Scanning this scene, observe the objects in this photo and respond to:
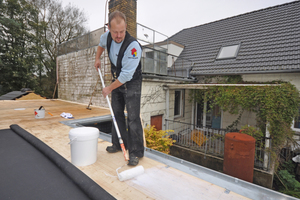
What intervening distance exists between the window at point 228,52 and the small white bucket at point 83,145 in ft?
24.4

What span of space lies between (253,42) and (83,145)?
8393 millimetres

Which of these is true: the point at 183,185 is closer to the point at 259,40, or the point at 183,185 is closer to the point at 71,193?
the point at 71,193

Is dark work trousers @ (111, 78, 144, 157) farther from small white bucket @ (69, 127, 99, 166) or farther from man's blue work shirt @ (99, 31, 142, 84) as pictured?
small white bucket @ (69, 127, 99, 166)

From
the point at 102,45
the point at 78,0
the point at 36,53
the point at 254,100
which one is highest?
the point at 78,0

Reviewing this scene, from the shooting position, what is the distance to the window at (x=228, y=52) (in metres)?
7.26

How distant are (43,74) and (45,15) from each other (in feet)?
17.8

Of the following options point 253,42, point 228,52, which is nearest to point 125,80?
point 228,52

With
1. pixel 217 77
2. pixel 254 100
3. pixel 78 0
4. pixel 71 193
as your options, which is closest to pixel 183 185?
pixel 71 193

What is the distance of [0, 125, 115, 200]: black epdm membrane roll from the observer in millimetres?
1147

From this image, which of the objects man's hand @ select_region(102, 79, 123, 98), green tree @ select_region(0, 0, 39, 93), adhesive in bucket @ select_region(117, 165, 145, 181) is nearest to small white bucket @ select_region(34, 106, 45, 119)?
man's hand @ select_region(102, 79, 123, 98)

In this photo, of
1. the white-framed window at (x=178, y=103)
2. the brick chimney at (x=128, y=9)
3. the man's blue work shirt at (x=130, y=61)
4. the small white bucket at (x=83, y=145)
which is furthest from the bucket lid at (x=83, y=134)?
the white-framed window at (x=178, y=103)

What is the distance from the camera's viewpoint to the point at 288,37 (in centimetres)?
640

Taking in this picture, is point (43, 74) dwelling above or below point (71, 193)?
above

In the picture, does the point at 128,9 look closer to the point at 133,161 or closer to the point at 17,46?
the point at 133,161
